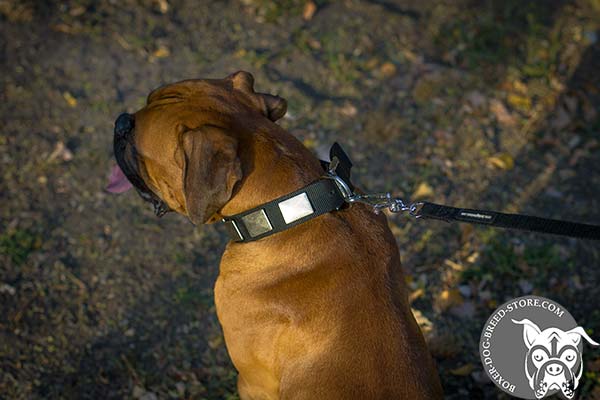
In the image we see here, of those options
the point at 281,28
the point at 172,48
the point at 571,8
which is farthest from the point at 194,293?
the point at 571,8

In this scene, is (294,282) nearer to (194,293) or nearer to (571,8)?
(194,293)

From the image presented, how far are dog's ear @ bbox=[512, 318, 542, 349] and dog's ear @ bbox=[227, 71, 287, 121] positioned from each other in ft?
6.01

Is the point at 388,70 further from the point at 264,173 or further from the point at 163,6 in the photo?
the point at 264,173

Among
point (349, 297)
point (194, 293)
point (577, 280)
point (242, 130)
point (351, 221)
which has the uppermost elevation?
point (242, 130)

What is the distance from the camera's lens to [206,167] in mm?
2434

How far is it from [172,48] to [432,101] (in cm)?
261

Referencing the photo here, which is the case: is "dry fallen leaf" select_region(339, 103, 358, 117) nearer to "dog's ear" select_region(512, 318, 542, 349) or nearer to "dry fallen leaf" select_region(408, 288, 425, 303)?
"dry fallen leaf" select_region(408, 288, 425, 303)

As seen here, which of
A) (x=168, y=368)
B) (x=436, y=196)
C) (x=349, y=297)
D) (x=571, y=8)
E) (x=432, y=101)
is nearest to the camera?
(x=349, y=297)

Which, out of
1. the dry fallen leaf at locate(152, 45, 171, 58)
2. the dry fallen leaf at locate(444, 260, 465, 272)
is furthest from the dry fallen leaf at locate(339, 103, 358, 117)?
the dry fallen leaf at locate(152, 45, 171, 58)

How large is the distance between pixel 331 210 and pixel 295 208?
0.56 ft

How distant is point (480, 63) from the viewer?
573 centimetres

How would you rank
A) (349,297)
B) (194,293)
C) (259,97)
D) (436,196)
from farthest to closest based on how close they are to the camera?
(436,196)
(194,293)
(259,97)
(349,297)

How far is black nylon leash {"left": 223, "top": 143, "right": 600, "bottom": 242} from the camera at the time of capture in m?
2.57

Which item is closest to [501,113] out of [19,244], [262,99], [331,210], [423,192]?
[423,192]
